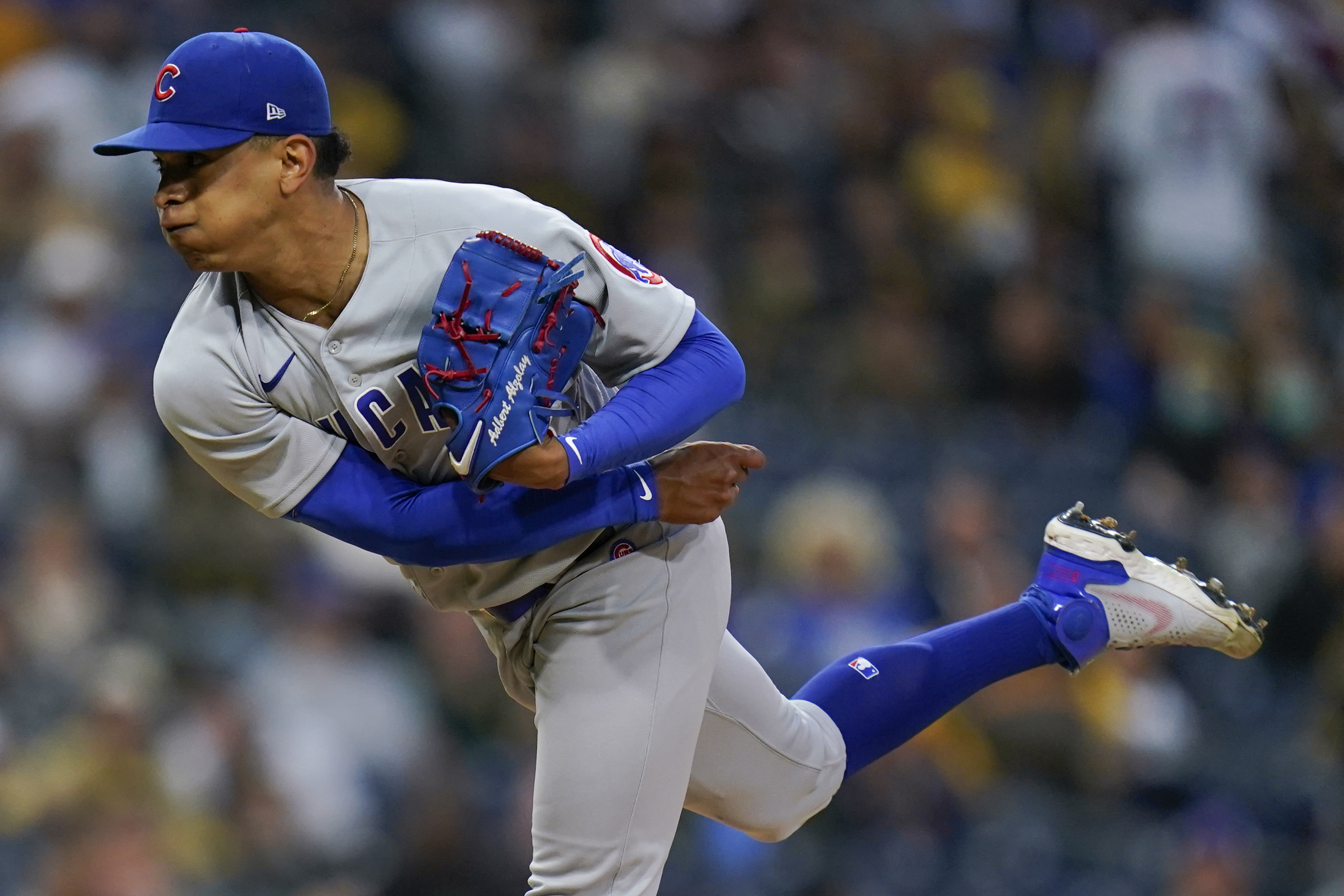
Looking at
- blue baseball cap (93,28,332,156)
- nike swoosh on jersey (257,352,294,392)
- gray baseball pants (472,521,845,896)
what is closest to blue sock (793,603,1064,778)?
gray baseball pants (472,521,845,896)

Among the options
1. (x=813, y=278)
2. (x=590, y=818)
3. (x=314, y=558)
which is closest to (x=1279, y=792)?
(x=813, y=278)

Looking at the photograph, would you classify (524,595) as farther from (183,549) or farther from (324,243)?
(183,549)

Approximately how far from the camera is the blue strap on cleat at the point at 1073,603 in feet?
10.6

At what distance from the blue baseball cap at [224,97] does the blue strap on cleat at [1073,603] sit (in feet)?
5.48

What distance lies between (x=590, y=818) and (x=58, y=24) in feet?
17.0

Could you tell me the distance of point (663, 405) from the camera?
2684mm

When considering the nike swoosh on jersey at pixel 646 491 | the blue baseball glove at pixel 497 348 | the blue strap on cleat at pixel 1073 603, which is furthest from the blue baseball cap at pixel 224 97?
the blue strap on cleat at pixel 1073 603

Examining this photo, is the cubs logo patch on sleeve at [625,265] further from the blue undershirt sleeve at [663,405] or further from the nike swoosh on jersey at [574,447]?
the nike swoosh on jersey at [574,447]

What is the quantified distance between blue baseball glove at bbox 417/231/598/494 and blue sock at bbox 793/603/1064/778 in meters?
0.92

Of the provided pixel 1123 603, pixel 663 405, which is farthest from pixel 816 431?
pixel 663 405

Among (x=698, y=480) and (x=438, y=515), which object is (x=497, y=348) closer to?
(x=438, y=515)

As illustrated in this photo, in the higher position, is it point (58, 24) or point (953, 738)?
point (58, 24)

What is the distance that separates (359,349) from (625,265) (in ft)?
1.53

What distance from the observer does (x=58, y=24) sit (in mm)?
6754
